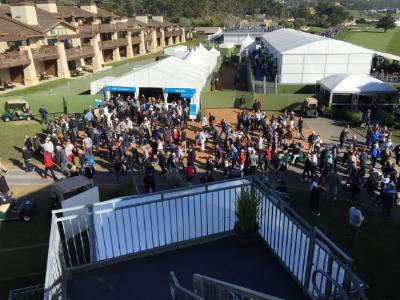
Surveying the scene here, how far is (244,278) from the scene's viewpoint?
21.7ft

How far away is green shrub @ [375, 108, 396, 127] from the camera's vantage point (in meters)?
24.5

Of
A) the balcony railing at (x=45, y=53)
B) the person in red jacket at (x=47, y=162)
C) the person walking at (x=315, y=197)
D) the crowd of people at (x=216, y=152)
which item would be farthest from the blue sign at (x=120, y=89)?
the balcony railing at (x=45, y=53)

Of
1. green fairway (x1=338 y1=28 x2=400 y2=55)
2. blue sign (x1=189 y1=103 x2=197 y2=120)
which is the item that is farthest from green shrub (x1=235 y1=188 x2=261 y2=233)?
green fairway (x1=338 y1=28 x2=400 y2=55)

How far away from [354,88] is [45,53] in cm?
3449

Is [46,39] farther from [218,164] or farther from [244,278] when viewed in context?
[244,278]

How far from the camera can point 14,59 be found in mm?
38719

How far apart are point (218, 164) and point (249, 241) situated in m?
9.71

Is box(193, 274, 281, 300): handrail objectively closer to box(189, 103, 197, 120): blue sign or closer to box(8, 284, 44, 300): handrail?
box(8, 284, 44, 300): handrail

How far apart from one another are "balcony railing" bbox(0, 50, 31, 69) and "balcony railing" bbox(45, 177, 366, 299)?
3588cm

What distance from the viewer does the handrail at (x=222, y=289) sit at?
3.97m

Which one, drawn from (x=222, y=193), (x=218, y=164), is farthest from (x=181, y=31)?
(x=222, y=193)

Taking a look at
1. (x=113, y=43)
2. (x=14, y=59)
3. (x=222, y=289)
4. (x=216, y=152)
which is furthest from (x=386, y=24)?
→ (x=222, y=289)

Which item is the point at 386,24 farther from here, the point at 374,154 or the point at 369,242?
the point at 369,242

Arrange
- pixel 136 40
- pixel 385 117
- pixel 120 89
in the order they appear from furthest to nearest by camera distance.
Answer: pixel 136 40 → pixel 120 89 → pixel 385 117
